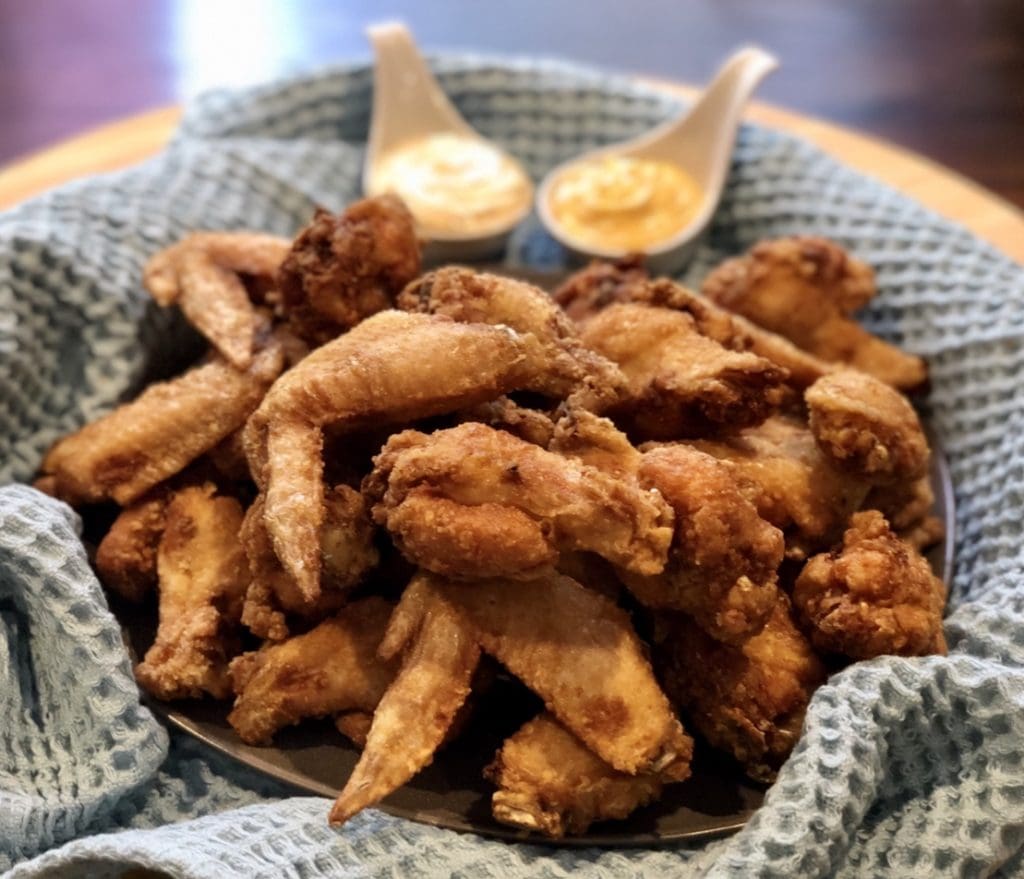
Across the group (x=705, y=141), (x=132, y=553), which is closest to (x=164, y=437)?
(x=132, y=553)

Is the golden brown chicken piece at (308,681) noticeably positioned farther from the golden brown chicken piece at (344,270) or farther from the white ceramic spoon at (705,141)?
the white ceramic spoon at (705,141)

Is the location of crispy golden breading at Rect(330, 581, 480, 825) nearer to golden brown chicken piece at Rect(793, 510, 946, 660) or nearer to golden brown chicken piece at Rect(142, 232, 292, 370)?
golden brown chicken piece at Rect(793, 510, 946, 660)

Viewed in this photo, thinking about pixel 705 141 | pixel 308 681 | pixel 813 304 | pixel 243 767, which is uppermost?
pixel 705 141

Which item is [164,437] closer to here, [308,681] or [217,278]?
[217,278]

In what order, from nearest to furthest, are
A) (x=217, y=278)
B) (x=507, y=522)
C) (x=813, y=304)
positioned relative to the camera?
(x=507, y=522), (x=217, y=278), (x=813, y=304)

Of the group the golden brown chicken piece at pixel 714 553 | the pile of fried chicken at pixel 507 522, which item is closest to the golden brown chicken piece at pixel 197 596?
the pile of fried chicken at pixel 507 522
